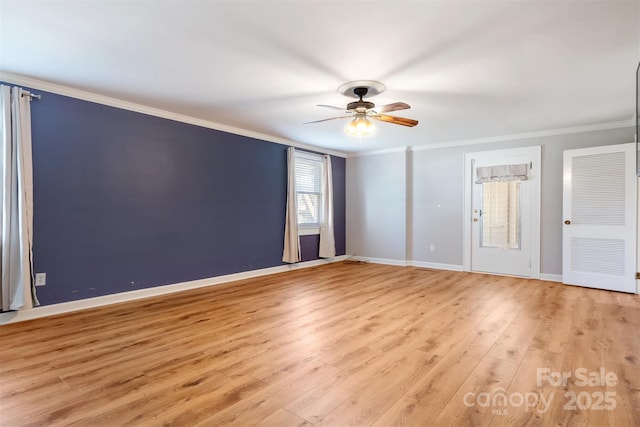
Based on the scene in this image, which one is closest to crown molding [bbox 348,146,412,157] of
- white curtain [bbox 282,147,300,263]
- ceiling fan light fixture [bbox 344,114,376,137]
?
white curtain [bbox 282,147,300,263]

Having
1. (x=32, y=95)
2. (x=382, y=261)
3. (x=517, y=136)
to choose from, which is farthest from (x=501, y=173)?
(x=32, y=95)

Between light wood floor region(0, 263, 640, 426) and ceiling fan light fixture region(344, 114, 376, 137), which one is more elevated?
ceiling fan light fixture region(344, 114, 376, 137)

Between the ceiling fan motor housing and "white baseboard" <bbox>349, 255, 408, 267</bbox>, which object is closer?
the ceiling fan motor housing

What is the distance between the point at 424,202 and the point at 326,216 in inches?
75.8

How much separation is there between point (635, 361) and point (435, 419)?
5.76ft

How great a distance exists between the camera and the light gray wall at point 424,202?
16.4 feet

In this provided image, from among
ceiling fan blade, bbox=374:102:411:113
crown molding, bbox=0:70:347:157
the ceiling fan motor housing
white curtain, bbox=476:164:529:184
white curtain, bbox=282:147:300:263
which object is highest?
crown molding, bbox=0:70:347:157

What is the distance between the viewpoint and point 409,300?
387 centimetres

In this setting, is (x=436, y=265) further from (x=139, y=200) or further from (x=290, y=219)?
(x=139, y=200)

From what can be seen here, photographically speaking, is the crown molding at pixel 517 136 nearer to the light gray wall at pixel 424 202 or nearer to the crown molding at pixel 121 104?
the light gray wall at pixel 424 202

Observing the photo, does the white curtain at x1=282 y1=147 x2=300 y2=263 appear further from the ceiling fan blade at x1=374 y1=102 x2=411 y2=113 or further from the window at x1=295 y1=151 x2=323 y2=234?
the ceiling fan blade at x1=374 y1=102 x2=411 y2=113

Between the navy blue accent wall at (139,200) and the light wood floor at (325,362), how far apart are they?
1.66 ft

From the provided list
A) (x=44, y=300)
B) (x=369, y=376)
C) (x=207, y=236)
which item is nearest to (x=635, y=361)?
(x=369, y=376)

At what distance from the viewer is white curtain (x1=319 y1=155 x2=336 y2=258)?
646 cm
